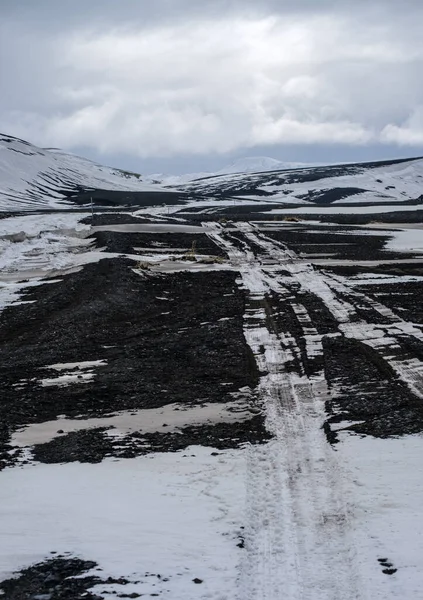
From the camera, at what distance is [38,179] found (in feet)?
534

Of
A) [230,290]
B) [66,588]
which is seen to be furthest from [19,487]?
[230,290]

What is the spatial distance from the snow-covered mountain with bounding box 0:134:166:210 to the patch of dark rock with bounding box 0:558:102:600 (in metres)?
110

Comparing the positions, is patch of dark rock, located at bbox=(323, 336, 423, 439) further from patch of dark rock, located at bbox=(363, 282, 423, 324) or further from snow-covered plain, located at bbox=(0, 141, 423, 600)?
patch of dark rock, located at bbox=(363, 282, 423, 324)

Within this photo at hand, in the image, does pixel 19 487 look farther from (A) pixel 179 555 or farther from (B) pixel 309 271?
(B) pixel 309 271

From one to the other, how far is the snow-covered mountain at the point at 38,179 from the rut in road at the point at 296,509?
107m

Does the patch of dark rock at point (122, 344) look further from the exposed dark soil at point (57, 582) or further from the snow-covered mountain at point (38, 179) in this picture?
the snow-covered mountain at point (38, 179)

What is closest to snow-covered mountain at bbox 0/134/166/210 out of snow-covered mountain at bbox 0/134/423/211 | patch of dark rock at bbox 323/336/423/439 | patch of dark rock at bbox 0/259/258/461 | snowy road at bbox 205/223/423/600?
snow-covered mountain at bbox 0/134/423/211

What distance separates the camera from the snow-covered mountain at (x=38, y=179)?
13250cm

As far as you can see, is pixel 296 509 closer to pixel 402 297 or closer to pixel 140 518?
pixel 140 518

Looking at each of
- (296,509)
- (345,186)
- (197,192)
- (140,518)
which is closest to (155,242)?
(140,518)

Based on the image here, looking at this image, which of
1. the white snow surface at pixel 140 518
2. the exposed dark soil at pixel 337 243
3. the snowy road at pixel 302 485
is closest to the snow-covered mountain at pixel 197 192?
the exposed dark soil at pixel 337 243

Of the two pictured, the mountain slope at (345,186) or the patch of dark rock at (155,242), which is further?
the mountain slope at (345,186)

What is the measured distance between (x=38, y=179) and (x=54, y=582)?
165m

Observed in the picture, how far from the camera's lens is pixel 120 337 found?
49.3 ft
